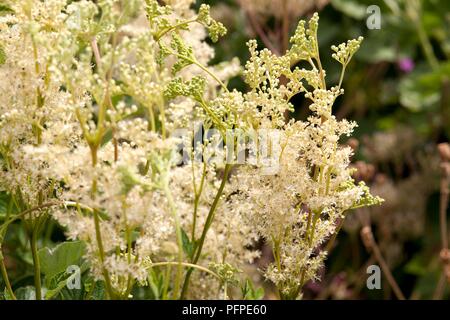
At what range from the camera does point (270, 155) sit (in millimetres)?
816

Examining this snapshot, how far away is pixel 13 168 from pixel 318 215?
0.30m

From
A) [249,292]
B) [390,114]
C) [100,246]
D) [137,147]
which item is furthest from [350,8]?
[100,246]

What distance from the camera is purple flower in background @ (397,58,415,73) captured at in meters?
2.44

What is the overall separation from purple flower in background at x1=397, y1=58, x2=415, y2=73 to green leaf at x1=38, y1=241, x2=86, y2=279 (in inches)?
67.8

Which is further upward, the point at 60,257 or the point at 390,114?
the point at 390,114

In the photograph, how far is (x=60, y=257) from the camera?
2.97ft

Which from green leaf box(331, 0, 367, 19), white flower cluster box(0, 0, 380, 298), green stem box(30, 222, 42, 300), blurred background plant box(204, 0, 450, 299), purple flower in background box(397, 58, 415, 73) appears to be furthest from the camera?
purple flower in background box(397, 58, 415, 73)

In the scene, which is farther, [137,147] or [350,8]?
[350,8]

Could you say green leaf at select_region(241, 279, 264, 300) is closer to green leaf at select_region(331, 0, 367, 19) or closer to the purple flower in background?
green leaf at select_region(331, 0, 367, 19)

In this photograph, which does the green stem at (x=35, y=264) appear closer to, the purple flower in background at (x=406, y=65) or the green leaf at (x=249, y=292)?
the green leaf at (x=249, y=292)

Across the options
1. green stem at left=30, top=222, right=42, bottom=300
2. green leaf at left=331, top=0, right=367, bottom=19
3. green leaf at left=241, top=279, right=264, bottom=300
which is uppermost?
green leaf at left=331, top=0, right=367, bottom=19

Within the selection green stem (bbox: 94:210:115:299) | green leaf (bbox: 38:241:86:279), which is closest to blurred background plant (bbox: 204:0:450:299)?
green leaf (bbox: 38:241:86:279)

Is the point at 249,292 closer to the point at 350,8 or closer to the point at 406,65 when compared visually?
the point at 350,8

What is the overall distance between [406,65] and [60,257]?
1760mm
